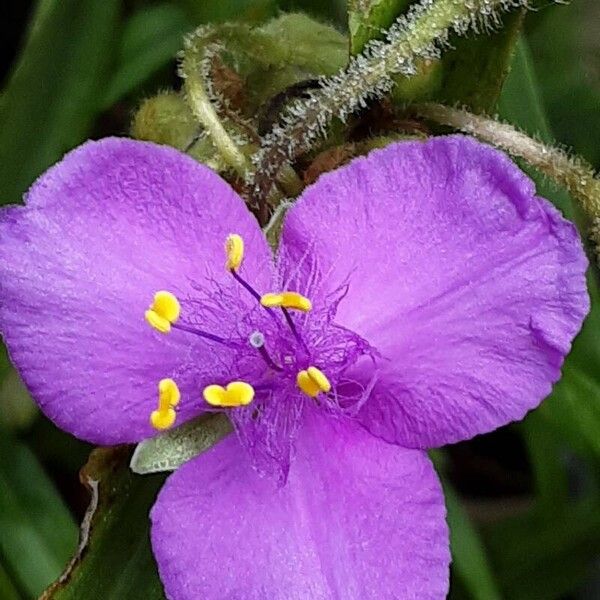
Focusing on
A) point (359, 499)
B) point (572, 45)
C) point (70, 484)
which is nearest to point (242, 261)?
point (359, 499)

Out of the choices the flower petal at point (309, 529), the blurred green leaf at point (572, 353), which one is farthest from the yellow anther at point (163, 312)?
the blurred green leaf at point (572, 353)

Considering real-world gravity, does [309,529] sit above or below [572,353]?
above

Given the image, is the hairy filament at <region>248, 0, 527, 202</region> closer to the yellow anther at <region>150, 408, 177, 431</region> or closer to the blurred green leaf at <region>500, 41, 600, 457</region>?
the yellow anther at <region>150, 408, 177, 431</region>

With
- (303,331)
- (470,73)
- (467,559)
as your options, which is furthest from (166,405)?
(467,559)

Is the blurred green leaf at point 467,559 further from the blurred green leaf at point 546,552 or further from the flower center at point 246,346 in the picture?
the flower center at point 246,346

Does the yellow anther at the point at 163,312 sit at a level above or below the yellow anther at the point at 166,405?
above

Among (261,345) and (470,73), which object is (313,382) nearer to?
(261,345)

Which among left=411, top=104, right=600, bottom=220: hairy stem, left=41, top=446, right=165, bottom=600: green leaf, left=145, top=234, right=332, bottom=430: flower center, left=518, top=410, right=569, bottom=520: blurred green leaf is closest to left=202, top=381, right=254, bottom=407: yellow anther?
left=145, top=234, right=332, bottom=430: flower center
